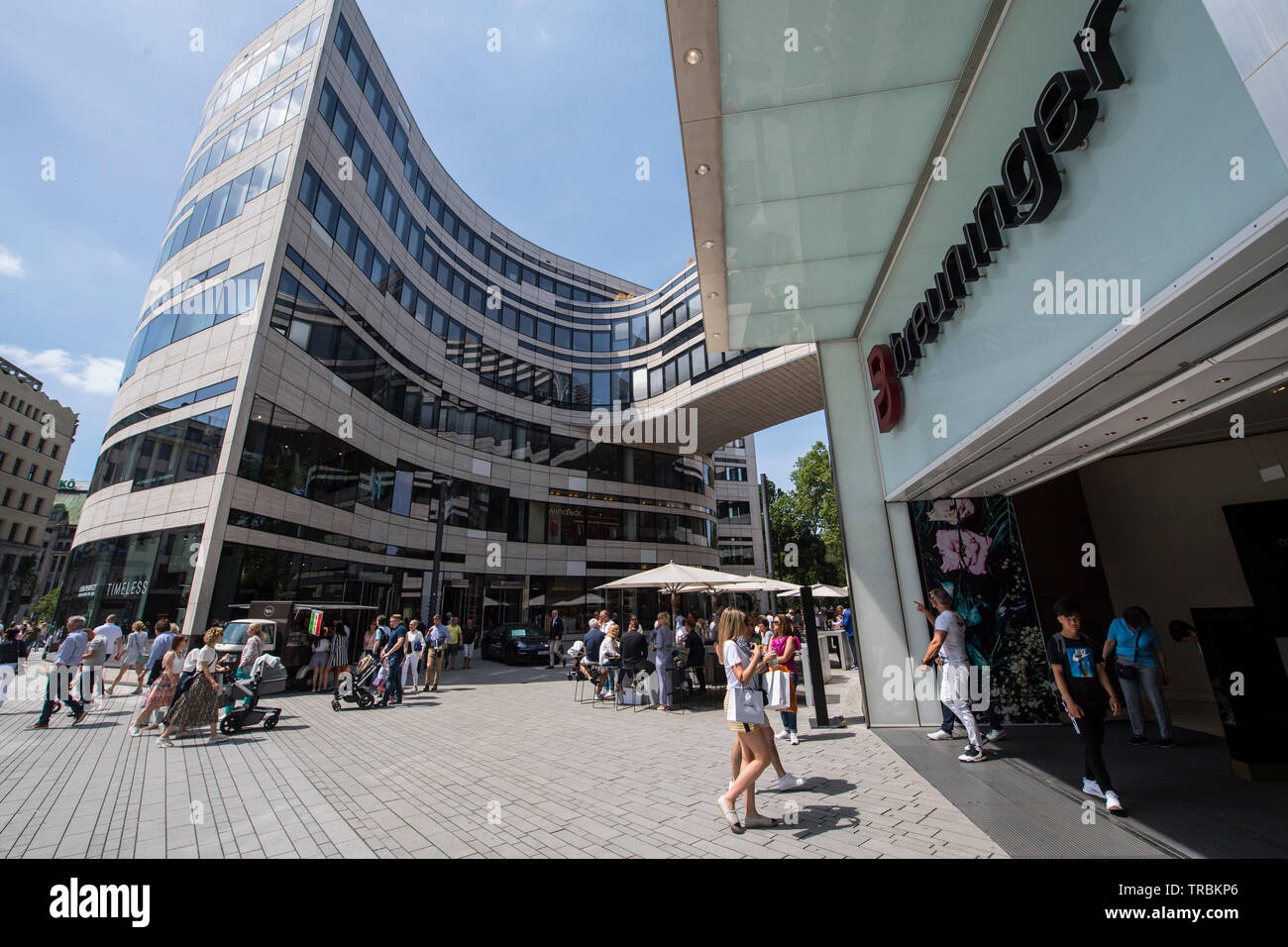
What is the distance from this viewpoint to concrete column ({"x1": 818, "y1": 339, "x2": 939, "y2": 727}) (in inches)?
A: 346

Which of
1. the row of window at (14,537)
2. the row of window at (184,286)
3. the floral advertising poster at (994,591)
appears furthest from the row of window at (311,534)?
the row of window at (14,537)

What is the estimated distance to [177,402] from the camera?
18.3m

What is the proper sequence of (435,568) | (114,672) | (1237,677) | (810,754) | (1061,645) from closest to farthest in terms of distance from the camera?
(1061,645), (1237,677), (810,754), (114,672), (435,568)

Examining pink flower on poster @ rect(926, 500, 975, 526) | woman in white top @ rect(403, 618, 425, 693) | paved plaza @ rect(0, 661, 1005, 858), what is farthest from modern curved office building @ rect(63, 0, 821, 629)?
pink flower on poster @ rect(926, 500, 975, 526)

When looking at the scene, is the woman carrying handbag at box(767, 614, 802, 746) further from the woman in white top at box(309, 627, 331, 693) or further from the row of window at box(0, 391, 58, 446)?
the row of window at box(0, 391, 58, 446)

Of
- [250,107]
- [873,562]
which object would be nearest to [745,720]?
[873,562]

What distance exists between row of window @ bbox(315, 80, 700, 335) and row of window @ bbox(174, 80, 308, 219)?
1163 millimetres

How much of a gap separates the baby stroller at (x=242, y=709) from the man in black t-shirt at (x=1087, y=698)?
1175 centimetres

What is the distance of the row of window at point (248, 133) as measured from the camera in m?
21.3

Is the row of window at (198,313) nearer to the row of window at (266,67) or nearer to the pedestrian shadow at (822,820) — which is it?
the row of window at (266,67)

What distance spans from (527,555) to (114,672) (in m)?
19.2
